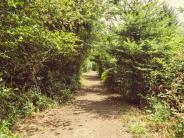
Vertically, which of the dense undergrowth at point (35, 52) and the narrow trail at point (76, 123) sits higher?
the dense undergrowth at point (35, 52)

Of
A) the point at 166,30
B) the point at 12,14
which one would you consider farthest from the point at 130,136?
the point at 166,30

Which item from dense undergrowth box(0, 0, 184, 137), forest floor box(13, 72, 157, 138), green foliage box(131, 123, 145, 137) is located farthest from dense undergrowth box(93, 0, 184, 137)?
green foliage box(131, 123, 145, 137)

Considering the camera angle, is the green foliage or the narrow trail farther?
the narrow trail

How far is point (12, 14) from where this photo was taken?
28.4 ft

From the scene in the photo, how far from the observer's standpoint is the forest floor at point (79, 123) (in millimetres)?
9242

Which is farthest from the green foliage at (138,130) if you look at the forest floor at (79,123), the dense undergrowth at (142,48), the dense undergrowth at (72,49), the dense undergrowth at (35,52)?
the dense undergrowth at (35,52)

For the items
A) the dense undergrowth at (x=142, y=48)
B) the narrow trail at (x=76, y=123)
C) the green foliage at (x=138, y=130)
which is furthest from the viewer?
the dense undergrowth at (x=142, y=48)

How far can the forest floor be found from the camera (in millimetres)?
9242

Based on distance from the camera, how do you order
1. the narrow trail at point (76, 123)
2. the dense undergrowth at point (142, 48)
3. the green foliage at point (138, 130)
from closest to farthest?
the green foliage at point (138, 130) → the narrow trail at point (76, 123) → the dense undergrowth at point (142, 48)

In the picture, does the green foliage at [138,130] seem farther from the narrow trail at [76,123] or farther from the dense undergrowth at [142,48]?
the dense undergrowth at [142,48]

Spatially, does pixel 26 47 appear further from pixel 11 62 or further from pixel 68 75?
pixel 68 75

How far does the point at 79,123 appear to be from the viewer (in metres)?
10.5

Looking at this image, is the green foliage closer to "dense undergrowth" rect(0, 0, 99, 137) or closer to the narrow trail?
the narrow trail

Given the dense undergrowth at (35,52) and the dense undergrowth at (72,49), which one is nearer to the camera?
the dense undergrowth at (35,52)
